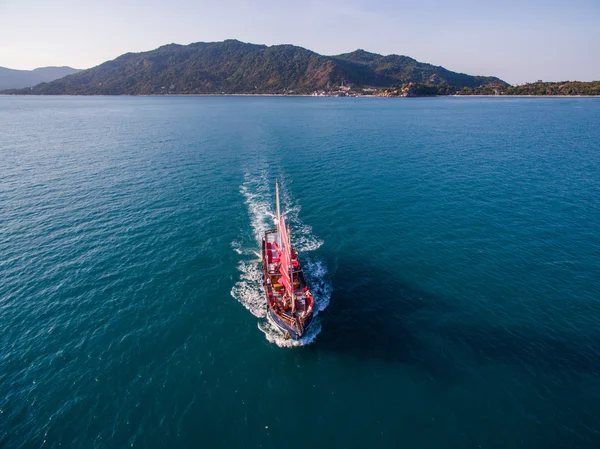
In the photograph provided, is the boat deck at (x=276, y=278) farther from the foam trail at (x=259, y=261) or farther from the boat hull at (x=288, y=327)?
the foam trail at (x=259, y=261)

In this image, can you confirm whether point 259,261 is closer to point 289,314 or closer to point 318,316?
point 318,316

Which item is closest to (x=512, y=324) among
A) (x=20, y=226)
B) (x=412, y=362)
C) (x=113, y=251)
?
(x=412, y=362)

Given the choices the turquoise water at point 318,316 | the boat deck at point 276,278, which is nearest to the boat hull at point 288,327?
the turquoise water at point 318,316

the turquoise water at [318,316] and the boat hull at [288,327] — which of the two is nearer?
the turquoise water at [318,316]

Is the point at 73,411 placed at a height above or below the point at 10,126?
below

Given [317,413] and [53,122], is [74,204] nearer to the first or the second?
[317,413]

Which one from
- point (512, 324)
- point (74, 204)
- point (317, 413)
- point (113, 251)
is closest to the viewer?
point (317, 413)
